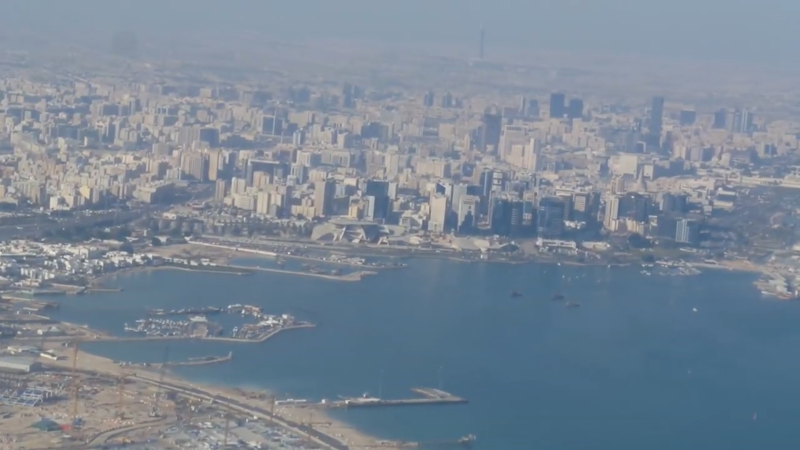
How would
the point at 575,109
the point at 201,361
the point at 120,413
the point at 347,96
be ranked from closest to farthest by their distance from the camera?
the point at 120,413, the point at 201,361, the point at 575,109, the point at 347,96

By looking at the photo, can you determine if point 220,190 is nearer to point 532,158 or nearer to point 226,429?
point 532,158

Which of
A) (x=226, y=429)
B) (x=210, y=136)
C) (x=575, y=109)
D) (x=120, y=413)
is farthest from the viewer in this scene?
(x=575, y=109)

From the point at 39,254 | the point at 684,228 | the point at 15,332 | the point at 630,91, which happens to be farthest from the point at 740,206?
the point at 630,91

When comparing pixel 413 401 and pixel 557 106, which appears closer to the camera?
pixel 413 401

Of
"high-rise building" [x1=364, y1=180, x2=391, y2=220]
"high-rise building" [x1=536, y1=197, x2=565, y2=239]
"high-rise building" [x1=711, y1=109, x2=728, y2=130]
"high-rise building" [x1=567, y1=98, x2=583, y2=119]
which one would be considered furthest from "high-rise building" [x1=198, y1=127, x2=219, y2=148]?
"high-rise building" [x1=711, y1=109, x2=728, y2=130]

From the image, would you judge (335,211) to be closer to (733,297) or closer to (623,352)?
(733,297)

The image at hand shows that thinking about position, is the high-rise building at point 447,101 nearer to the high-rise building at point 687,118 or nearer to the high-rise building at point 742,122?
the high-rise building at point 687,118

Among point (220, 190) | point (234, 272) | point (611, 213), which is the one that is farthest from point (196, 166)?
point (234, 272)
